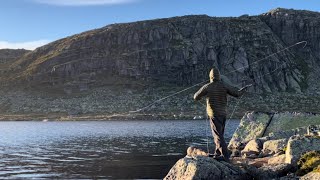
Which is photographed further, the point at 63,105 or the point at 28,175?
the point at 63,105

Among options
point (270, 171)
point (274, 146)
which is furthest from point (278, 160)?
point (274, 146)

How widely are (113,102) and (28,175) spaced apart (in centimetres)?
16220

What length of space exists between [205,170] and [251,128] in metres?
Result: 21.5

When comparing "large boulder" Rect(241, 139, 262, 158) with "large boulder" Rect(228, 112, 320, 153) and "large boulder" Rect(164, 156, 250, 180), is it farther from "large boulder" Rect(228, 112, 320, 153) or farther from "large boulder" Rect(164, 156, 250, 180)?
"large boulder" Rect(164, 156, 250, 180)

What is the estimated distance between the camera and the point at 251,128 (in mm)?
37281

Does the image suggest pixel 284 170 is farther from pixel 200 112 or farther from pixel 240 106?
pixel 240 106

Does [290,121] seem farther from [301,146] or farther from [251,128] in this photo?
[301,146]

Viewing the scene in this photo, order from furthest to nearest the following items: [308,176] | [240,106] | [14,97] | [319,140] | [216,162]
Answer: [14,97] < [240,106] < [319,140] < [216,162] < [308,176]

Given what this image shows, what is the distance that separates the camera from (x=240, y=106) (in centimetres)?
18500

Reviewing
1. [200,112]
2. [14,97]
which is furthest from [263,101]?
[14,97]

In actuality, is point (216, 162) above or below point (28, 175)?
above

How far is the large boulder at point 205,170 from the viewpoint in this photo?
16438mm

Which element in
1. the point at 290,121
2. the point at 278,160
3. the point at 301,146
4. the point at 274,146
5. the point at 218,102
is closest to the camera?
the point at 218,102

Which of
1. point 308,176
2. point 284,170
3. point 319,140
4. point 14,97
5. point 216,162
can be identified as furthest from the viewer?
point 14,97
